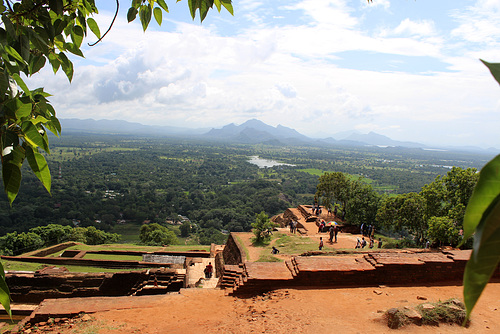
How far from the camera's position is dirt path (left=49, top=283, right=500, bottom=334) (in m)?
5.68

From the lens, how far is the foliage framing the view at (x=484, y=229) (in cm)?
46

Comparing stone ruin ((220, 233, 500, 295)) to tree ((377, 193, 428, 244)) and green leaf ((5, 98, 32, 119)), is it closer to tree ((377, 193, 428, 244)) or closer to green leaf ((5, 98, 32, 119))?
green leaf ((5, 98, 32, 119))

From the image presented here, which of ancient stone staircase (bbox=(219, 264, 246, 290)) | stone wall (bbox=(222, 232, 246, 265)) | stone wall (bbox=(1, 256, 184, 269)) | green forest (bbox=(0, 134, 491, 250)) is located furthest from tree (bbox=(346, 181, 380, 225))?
stone wall (bbox=(1, 256, 184, 269))

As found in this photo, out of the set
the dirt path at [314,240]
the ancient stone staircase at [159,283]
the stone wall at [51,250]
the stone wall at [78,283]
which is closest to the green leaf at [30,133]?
the ancient stone staircase at [159,283]

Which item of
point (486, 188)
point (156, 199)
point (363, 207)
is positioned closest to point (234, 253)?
point (363, 207)

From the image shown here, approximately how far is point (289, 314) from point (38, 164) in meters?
6.16

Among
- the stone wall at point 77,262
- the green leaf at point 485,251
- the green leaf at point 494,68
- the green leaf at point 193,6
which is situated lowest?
the stone wall at point 77,262

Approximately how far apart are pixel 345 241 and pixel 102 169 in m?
95.3

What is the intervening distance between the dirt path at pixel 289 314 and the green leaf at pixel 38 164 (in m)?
5.45

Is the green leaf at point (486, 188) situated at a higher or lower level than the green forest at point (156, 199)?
higher

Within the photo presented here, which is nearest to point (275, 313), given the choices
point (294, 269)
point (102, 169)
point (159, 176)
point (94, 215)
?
point (294, 269)

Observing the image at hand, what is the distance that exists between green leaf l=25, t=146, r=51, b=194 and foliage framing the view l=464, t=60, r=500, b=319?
137cm

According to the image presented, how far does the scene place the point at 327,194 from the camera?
24422mm

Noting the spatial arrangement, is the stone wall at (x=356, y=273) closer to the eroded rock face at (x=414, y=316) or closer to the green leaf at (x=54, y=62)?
the eroded rock face at (x=414, y=316)
